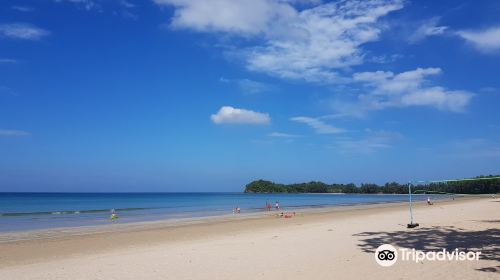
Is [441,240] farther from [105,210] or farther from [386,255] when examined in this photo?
[105,210]

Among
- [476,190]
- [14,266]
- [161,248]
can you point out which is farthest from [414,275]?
[476,190]

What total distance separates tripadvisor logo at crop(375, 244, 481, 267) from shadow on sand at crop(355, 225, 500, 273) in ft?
0.99

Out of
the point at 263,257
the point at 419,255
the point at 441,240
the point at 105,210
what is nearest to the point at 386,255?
the point at 419,255

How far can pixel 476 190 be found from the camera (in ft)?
298

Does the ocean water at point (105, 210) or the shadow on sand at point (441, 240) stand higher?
the shadow on sand at point (441, 240)

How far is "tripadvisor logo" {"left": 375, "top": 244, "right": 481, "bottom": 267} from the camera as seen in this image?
30.8 feet

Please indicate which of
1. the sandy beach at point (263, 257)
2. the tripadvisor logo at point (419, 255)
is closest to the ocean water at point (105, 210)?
the sandy beach at point (263, 257)

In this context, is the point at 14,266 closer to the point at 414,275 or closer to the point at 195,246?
the point at 195,246

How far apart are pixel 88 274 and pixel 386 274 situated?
20.0 feet

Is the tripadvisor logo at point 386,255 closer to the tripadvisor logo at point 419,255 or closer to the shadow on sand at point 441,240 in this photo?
the tripadvisor logo at point 419,255

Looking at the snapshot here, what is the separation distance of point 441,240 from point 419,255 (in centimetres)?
305

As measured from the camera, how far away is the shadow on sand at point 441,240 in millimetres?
10737

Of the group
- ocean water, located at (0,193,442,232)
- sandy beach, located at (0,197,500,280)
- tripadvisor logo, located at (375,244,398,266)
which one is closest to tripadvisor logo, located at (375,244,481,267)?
tripadvisor logo, located at (375,244,398,266)

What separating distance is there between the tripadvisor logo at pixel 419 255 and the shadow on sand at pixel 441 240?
300 millimetres
